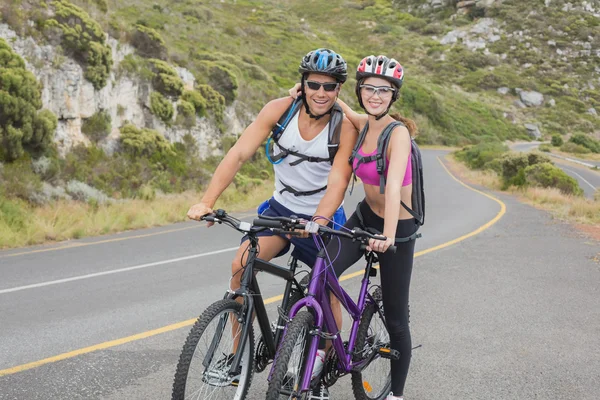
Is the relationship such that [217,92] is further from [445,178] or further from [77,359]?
[77,359]

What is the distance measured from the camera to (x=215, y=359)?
347cm

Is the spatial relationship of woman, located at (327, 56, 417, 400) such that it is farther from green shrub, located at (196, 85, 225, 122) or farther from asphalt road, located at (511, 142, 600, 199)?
asphalt road, located at (511, 142, 600, 199)

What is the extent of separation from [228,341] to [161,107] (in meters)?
17.1

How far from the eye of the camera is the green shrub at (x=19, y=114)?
1340 cm

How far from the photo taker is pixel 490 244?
11883mm

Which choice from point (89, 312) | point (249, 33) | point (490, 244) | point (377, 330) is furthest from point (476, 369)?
point (249, 33)

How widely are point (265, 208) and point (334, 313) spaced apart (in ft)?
3.12

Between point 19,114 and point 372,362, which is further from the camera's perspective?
point 19,114

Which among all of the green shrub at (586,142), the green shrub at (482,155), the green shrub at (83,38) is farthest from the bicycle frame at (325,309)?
the green shrub at (586,142)

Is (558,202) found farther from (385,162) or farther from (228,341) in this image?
(228,341)

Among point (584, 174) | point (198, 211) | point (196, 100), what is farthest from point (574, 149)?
point (198, 211)

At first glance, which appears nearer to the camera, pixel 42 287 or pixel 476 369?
pixel 476 369

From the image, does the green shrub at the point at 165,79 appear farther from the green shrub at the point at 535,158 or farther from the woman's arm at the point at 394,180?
the green shrub at the point at 535,158

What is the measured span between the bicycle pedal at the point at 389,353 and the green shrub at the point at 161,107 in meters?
16.8
